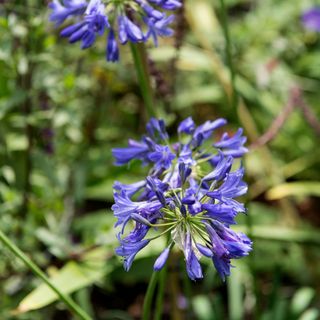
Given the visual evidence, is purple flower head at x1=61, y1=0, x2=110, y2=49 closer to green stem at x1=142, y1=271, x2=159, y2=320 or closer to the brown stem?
green stem at x1=142, y1=271, x2=159, y2=320

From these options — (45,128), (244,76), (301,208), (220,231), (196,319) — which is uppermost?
(220,231)

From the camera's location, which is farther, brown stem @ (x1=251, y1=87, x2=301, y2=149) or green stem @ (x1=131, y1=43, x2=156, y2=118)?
brown stem @ (x1=251, y1=87, x2=301, y2=149)

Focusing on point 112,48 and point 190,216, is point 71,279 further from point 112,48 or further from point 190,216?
point 190,216

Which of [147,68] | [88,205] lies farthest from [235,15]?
[147,68]

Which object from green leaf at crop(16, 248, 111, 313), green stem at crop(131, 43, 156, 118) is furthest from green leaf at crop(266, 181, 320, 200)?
green stem at crop(131, 43, 156, 118)

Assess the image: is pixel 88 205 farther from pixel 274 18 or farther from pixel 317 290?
pixel 274 18
